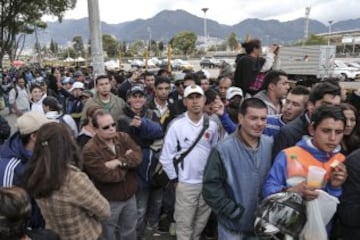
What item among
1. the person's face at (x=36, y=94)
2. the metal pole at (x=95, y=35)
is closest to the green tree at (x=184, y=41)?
the metal pole at (x=95, y=35)

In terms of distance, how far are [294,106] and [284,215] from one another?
1.66 metres

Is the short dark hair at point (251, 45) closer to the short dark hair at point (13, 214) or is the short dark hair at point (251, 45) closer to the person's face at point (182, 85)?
the person's face at point (182, 85)

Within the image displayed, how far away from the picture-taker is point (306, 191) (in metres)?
2.40

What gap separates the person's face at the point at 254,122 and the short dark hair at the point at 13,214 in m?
1.73

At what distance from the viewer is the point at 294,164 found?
262cm

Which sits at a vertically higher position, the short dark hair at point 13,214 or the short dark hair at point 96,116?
the short dark hair at point 96,116

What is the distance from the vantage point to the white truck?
28.9 m

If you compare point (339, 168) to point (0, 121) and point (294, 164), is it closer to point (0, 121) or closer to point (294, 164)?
point (294, 164)

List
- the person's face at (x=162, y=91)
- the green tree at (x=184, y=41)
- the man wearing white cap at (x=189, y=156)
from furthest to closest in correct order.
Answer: the green tree at (x=184, y=41) < the person's face at (x=162, y=91) < the man wearing white cap at (x=189, y=156)

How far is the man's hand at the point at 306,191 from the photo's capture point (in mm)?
2383

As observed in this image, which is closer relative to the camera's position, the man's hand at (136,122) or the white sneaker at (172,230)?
the man's hand at (136,122)

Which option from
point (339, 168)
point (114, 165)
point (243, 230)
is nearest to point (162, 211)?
point (114, 165)

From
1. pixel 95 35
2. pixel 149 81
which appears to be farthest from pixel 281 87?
pixel 95 35

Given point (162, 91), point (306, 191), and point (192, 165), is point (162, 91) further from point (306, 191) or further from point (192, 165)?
point (306, 191)
